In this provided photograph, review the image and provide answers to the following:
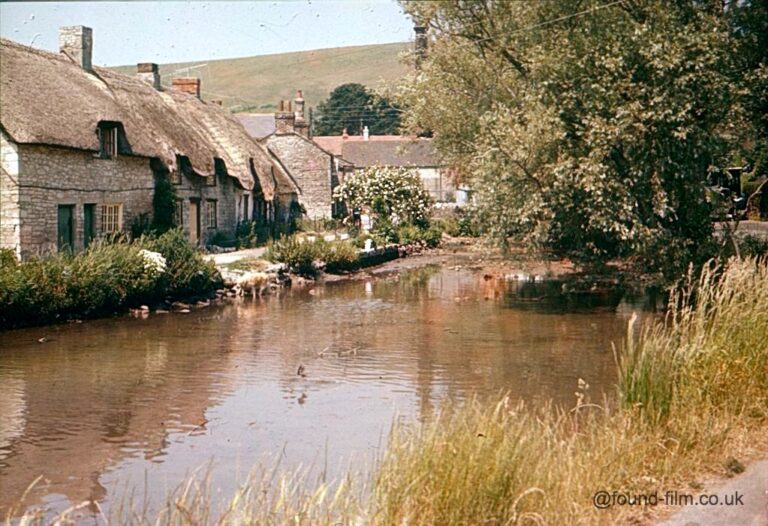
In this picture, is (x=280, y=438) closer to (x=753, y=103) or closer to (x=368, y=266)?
(x=753, y=103)

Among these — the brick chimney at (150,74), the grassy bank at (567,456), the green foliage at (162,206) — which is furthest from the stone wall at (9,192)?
the grassy bank at (567,456)

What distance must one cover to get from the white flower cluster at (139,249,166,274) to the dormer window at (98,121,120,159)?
6135 mm

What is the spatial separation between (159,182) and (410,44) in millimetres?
8909

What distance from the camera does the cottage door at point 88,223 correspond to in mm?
26922

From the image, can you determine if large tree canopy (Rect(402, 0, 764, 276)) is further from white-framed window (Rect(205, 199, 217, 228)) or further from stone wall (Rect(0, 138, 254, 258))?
white-framed window (Rect(205, 199, 217, 228))

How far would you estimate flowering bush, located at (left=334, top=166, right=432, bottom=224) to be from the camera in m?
43.2

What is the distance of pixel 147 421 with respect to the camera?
11891 mm

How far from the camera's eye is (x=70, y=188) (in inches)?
1019

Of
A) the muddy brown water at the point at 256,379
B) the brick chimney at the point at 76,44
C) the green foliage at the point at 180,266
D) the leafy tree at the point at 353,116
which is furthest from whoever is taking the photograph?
the leafy tree at the point at 353,116

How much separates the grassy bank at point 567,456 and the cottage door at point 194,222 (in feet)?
86.1

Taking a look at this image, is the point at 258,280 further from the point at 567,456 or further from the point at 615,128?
the point at 567,456

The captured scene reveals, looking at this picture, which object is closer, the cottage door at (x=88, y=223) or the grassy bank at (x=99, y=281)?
the grassy bank at (x=99, y=281)

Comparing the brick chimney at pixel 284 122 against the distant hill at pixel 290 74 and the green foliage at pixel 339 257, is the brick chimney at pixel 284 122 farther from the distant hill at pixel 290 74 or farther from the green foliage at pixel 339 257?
the distant hill at pixel 290 74

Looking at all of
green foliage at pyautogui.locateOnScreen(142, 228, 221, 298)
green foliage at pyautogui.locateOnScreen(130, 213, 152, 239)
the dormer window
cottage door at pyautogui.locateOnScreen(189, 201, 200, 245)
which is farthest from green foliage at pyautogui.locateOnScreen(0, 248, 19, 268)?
cottage door at pyautogui.locateOnScreen(189, 201, 200, 245)
